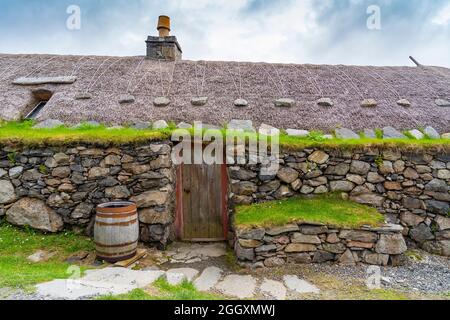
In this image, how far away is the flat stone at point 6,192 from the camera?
4660 millimetres

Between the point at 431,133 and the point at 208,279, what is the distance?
502 cm

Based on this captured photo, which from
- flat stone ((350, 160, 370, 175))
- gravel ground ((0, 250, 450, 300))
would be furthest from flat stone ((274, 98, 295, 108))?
gravel ground ((0, 250, 450, 300))

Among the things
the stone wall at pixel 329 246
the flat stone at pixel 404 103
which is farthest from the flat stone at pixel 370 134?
the stone wall at pixel 329 246

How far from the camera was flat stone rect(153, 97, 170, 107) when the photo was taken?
19.4 feet

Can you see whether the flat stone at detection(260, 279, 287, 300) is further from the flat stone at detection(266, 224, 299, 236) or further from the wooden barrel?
the wooden barrel

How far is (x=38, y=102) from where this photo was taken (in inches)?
256

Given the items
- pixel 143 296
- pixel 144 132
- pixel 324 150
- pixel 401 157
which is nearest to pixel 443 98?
pixel 401 157

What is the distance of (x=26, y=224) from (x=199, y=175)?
2982 mm

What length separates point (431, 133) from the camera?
5.47m

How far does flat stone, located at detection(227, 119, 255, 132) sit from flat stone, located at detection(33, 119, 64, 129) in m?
3.24

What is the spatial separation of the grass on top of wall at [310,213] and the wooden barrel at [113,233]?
5.30 feet

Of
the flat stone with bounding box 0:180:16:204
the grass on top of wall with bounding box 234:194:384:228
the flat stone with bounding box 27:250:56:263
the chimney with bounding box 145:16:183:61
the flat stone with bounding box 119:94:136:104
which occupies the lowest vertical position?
the flat stone with bounding box 27:250:56:263

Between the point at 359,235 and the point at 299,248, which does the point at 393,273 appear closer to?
the point at 359,235

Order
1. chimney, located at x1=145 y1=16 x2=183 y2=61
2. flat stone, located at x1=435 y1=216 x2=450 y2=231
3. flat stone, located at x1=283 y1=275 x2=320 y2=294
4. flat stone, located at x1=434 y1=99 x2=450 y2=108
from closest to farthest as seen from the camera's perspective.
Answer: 1. flat stone, located at x1=283 y1=275 x2=320 y2=294
2. flat stone, located at x1=435 y1=216 x2=450 y2=231
3. flat stone, located at x1=434 y1=99 x2=450 y2=108
4. chimney, located at x1=145 y1=16 x2=183 y2=61
